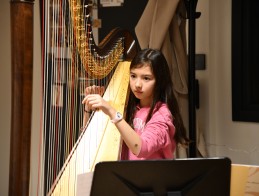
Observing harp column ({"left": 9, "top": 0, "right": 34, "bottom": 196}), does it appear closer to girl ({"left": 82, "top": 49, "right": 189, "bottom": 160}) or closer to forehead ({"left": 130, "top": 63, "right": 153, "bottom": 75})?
girl ({"left": 82, "top": 49, "right": 189, "bottom": 160})

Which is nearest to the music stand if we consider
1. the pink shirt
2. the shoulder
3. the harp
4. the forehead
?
the harp

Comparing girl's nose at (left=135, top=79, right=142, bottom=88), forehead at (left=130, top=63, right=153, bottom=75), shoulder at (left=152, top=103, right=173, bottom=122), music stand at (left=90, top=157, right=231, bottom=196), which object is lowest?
music stand at (left=90, top=157, right=231, bottom=196)

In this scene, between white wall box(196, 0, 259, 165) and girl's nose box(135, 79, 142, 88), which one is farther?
white wall box(196, 0, 259, 165)

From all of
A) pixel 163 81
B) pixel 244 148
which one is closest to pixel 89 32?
pixel 163 81

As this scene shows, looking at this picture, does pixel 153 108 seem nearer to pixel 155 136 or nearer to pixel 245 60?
pixel 155 136

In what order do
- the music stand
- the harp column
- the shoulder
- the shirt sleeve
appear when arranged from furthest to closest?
the shoulder < the shirt sleeve < the music stand < the harp column

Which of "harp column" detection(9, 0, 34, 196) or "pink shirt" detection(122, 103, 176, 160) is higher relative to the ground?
"harp column" detection(9, 0, 34, 196)

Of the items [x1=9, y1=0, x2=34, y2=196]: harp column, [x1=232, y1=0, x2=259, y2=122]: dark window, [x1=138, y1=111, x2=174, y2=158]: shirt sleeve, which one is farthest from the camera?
[x1=232, y1=0, x2=259, y2=122]: dark window

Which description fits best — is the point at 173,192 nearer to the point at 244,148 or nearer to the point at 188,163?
the point at 188,163

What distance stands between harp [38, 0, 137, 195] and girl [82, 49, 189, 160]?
Result: 9 cm

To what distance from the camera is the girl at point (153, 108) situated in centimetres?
142

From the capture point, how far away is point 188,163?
1.00 m

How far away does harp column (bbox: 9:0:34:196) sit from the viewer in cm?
73

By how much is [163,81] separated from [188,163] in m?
0.61
